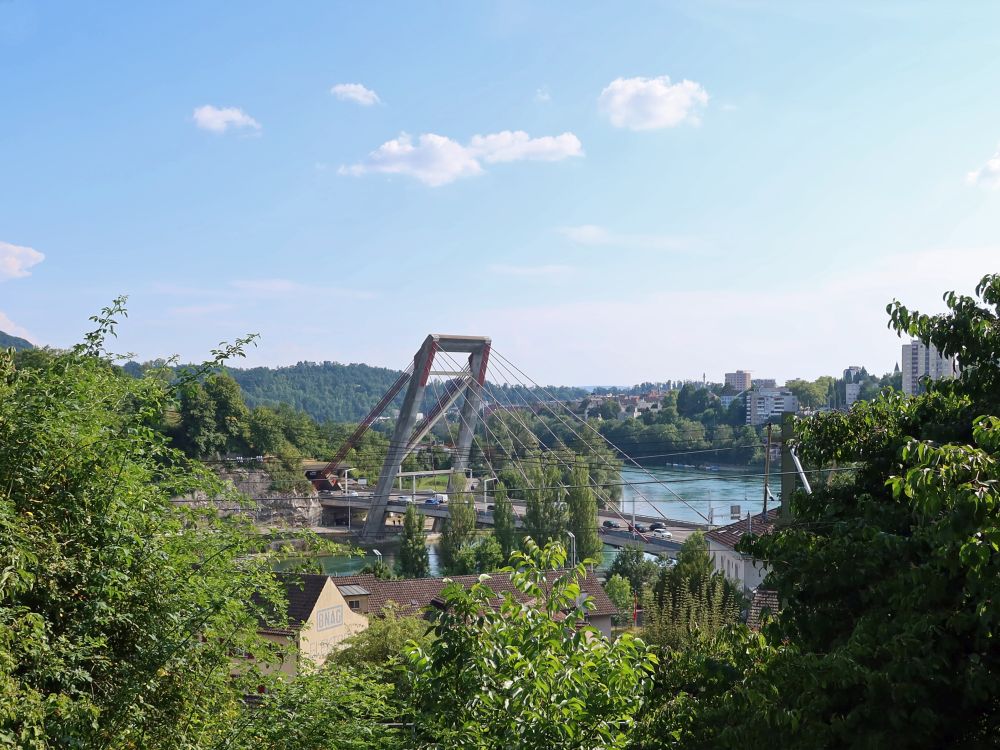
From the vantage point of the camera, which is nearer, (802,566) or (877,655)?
(877,655)

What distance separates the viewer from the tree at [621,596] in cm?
2373

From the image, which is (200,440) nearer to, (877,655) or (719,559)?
(719,559)

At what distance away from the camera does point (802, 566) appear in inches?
170

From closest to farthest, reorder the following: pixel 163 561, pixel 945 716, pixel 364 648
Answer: pixel 945 716, pixel 163 561, pixel 364 648

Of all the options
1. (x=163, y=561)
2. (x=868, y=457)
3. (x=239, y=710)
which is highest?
(x=868, y=457)

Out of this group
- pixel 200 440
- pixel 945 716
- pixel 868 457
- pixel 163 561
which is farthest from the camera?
pixel 200 440

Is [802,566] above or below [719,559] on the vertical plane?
above

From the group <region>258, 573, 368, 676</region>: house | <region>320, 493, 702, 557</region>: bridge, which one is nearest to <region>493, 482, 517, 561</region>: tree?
<region>320, 493, 702, 557</region>: bridge

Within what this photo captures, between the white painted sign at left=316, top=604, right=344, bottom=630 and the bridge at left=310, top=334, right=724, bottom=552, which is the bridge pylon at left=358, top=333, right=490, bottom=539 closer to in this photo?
the bridge at left=310, top=334, right=724, bottom=552

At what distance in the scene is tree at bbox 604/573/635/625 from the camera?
77.9ft

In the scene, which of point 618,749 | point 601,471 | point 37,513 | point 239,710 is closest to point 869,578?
point 618,749

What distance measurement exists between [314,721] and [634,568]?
80.2 feet

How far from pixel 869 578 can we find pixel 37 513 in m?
3.74

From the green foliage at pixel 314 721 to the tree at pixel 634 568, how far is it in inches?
917
